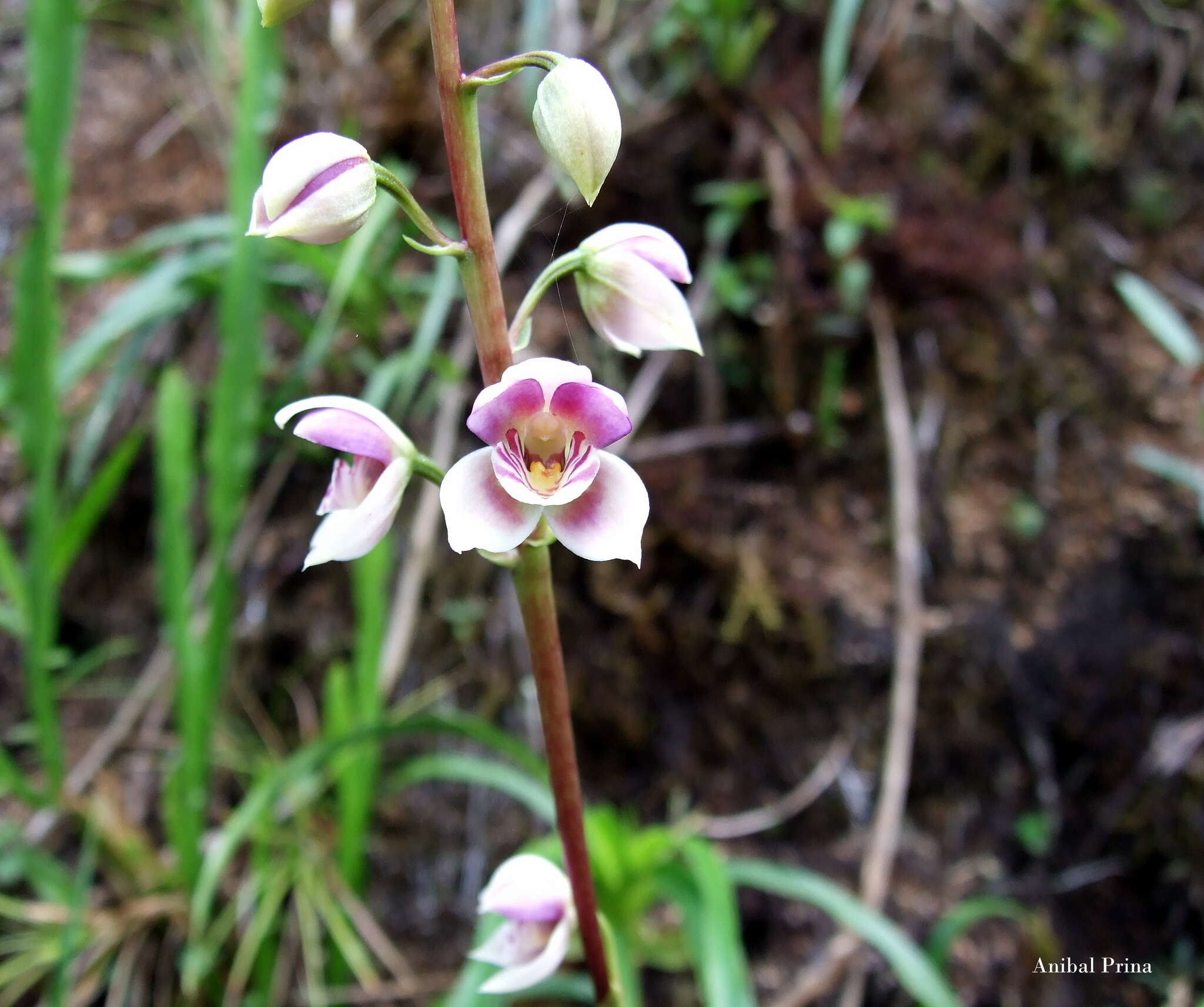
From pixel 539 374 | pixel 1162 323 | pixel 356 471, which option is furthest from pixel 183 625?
pixel 1162 323

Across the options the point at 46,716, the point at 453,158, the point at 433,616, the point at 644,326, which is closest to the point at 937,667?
the point at 433,616

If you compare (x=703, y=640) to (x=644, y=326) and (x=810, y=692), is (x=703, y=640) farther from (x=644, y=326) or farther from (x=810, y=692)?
(x=644, y=326)

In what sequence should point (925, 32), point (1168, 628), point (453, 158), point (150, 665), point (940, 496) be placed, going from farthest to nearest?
point (925, 32), point (150, 665), point (940, 496), point (1168, 628), point (453, 158)

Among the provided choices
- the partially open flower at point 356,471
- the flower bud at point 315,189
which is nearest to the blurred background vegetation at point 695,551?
the partially open flower at point 356,471

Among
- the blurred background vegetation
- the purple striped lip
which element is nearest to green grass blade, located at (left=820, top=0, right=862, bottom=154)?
the blurred background vegetation

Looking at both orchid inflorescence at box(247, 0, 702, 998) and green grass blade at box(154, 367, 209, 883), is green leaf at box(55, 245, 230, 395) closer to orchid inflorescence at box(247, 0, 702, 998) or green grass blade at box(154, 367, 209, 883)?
green grass blade at box(154, 367, 209, 883)
